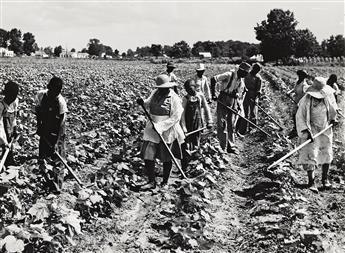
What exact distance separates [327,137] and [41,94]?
13.0ft

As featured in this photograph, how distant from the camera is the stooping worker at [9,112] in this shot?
5700 millimetres

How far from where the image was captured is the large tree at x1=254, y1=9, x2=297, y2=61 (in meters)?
63.8

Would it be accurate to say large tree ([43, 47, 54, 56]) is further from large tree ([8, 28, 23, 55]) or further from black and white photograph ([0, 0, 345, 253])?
black and white photograph ([0, 0, 345, 253])

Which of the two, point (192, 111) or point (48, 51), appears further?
point (48, 51)

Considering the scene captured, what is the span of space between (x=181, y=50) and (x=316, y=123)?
292ft

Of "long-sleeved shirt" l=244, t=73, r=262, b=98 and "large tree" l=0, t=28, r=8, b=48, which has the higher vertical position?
"large tree" l=0, t=28, r=8, b=48

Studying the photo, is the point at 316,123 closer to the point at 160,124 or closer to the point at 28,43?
the point at 160,124

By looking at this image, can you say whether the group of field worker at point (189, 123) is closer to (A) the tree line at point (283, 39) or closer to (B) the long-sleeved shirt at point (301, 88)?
(B) the long-sleeved shirt at point (301, 88)

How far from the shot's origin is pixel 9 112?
6.18 metres

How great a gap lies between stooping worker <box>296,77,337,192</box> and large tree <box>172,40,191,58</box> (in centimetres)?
8510

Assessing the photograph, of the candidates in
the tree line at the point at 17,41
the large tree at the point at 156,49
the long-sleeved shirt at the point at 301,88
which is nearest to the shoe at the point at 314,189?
the long-sleeved shirt at the point at 301,88

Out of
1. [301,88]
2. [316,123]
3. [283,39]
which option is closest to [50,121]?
[316,123]

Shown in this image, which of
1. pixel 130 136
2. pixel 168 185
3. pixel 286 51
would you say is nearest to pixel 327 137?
pixel 168 185

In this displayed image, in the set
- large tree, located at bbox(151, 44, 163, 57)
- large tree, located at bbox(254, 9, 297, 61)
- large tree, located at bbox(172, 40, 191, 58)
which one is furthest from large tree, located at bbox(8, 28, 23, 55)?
large tree, located at bbox(254, 9, 297, 61)
